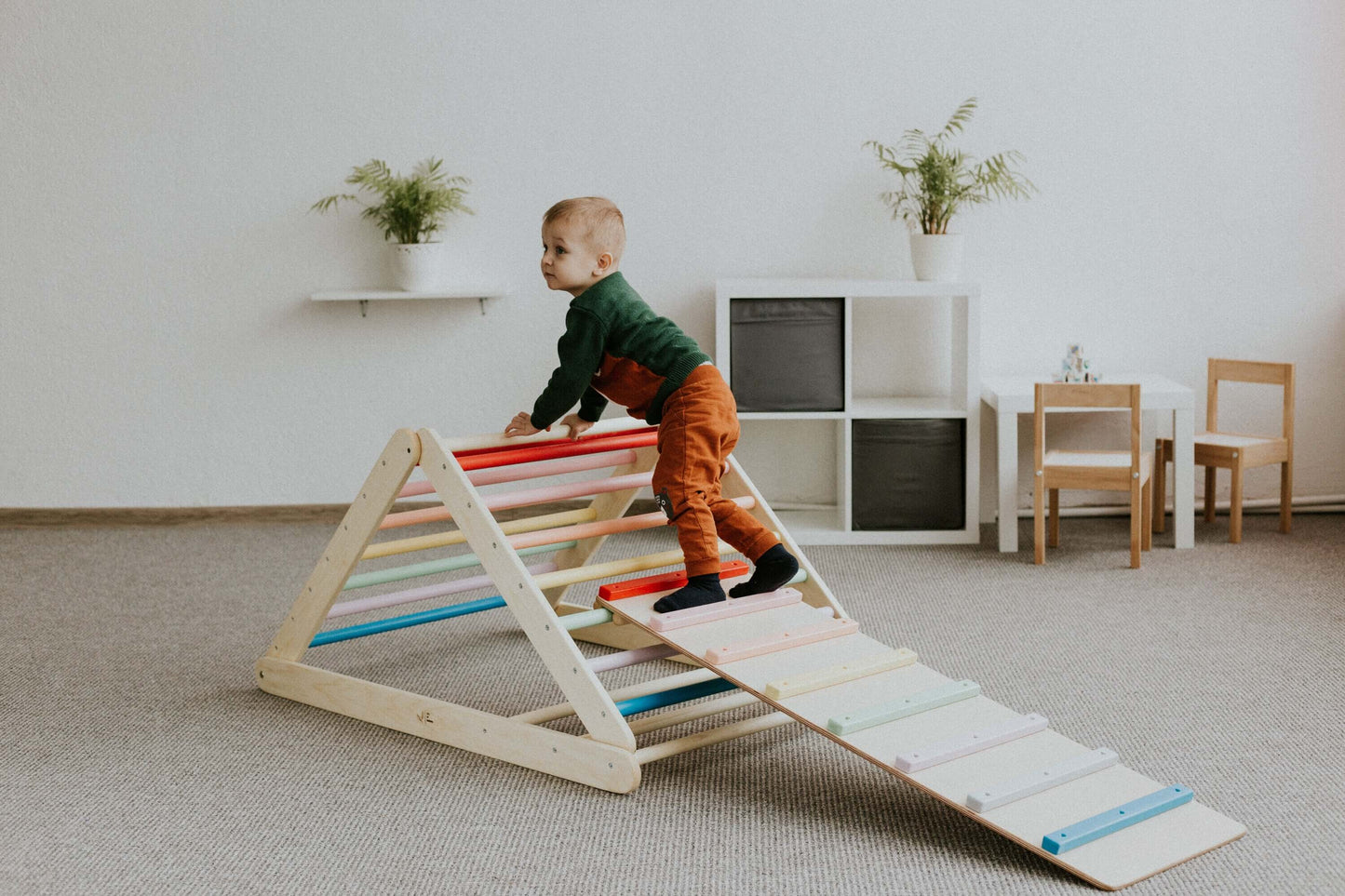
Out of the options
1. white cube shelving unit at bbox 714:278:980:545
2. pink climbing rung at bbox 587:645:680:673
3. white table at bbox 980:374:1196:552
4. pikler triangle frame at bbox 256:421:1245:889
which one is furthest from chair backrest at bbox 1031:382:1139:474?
pink climbing rung at bbox 587:645:680:673

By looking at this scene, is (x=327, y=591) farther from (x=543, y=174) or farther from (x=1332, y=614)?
(x=1332, y=614)

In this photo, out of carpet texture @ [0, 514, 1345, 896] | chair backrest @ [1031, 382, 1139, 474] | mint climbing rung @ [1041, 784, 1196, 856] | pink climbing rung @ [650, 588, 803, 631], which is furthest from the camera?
chair backrest @ [1031, 382, 1139, 474]

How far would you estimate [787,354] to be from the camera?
3627mm

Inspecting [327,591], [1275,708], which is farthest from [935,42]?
[327,591]

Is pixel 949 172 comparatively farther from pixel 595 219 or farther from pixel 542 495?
pixel 542 495

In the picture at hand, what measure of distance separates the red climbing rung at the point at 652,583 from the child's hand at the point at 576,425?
322mm

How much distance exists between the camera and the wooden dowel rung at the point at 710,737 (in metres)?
2.07

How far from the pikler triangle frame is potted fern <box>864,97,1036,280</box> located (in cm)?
142

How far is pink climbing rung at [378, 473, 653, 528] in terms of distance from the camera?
7.77 ft

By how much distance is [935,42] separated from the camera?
3.80 meters

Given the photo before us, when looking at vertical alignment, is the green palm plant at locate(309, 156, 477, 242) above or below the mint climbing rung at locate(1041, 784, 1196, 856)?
above

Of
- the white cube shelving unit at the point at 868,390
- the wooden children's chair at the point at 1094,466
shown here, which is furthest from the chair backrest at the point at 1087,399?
the white cube shelving unit at the point at 868,390

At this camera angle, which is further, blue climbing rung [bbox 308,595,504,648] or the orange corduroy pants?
blue climbing rung [bbox 308,595,504,648]

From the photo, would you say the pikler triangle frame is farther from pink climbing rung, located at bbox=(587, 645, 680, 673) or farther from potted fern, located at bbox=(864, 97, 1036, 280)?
potted fern, located at bbox=(864, 97, 1036, 280)
